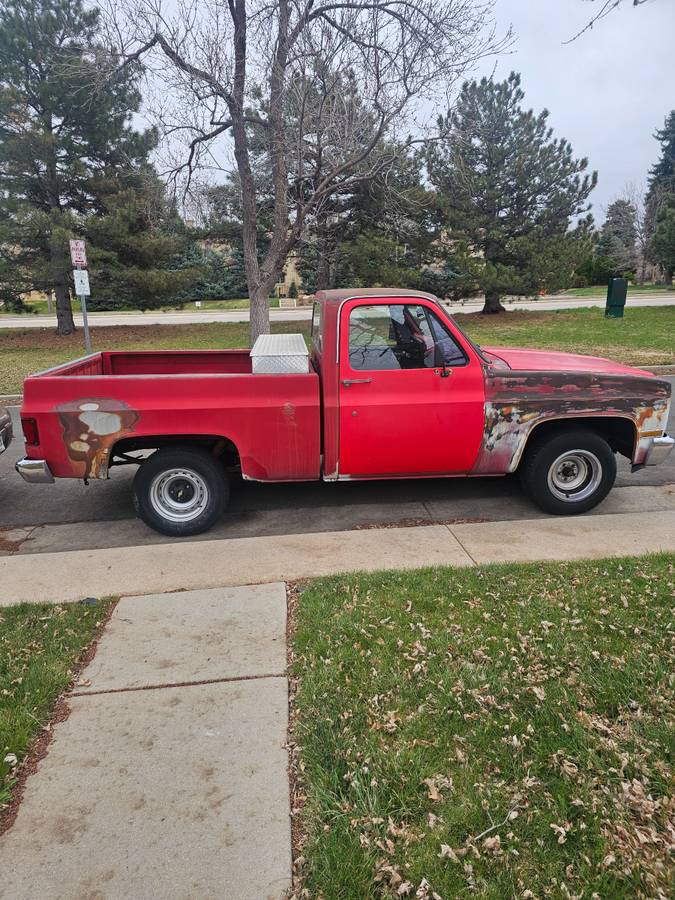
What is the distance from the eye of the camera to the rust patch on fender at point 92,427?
488 cm

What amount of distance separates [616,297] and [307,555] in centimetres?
2145

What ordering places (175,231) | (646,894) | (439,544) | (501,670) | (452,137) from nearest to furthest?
(646,894) → (501,670) → (439,544) → (452,137) → (175,231)

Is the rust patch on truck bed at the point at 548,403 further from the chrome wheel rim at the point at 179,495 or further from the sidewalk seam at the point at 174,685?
the sidewalk seam at the point at 174,685

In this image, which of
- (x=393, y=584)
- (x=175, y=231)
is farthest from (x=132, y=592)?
Answer: (x=175, y=231)

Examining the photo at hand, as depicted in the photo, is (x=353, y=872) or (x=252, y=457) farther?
(x=252, y=457)

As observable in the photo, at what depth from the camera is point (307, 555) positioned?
4.69 meters

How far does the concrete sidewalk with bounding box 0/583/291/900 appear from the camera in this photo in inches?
85.5

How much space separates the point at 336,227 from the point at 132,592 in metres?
20.2

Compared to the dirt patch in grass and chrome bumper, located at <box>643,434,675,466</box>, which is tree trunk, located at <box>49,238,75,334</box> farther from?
chrome bumper, located at <box>643,434,675,466</box>

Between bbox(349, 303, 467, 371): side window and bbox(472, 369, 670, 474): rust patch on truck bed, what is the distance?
41cm

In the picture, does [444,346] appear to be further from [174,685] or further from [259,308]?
[259,308]

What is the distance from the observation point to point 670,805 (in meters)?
2.32

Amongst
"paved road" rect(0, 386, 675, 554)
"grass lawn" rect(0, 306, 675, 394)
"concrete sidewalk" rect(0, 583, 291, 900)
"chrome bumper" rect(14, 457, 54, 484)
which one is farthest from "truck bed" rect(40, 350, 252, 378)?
"grass lawn" rect(0, 306, 675, 394)

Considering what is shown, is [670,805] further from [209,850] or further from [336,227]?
[336,227]
